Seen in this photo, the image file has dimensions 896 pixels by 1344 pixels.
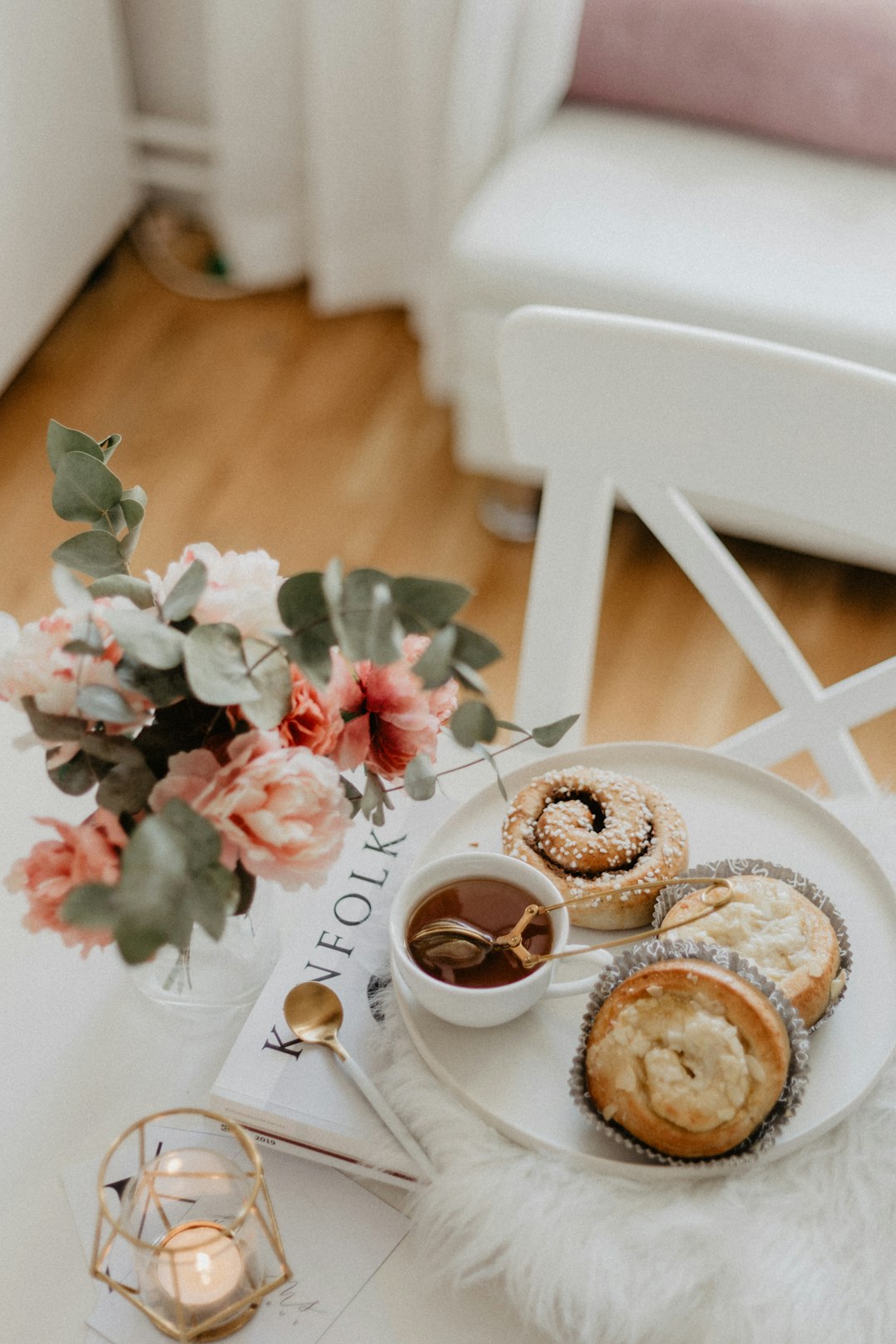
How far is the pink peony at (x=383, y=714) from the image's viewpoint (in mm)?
626

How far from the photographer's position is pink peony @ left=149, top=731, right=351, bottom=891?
55 centimetres

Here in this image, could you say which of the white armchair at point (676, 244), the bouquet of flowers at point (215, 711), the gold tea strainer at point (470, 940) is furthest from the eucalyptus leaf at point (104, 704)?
the white armchair at point (676, 244)

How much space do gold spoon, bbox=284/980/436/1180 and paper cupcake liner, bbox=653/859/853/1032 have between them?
0.60 feet

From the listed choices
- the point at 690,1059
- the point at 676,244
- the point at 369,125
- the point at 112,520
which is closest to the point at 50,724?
the point at 112,520

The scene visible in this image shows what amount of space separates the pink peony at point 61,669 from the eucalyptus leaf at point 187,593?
3cm

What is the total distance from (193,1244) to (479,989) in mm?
182

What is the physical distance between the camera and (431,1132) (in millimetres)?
681

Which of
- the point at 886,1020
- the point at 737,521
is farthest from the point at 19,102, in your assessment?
the point at 886,1020

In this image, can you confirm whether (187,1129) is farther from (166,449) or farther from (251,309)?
(251,309)

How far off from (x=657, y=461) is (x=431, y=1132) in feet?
1.55

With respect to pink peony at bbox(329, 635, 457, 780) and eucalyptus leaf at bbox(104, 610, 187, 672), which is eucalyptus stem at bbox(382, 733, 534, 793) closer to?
pink peony at bbox(329, 635, 457, 780)

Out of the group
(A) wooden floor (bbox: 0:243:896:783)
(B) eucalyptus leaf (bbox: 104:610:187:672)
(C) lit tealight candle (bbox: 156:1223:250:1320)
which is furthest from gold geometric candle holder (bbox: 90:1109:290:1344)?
(A) wooden floor (bbox: 0:243:896:783)

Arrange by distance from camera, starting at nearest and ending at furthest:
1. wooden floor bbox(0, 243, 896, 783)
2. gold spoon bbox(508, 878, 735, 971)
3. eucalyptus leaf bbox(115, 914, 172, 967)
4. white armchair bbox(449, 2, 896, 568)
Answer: eucalyptus leaf bbox(115, 914, 172, 967)
gold spoon bbox(508, 878, 735, 971)
white armchair bbox(449, 2, 896, 568)
wooden floor bbox(0, 243, 896, 783)

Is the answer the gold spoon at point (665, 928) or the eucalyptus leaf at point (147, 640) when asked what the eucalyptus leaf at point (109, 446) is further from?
the gold spoon at point (665, 928)
